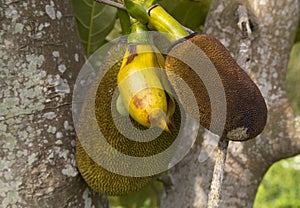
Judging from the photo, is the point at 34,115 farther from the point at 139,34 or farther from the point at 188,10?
the point at 188,10

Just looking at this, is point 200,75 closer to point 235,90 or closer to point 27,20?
point 235,90

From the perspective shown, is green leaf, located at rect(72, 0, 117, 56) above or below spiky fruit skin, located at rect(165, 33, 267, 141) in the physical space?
below

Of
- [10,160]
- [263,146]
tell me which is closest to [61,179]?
[10,160]

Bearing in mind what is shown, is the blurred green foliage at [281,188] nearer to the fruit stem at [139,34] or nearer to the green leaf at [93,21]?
the green leaf at [93,21]

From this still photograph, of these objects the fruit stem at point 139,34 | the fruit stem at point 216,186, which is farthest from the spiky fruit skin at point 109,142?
the fruit stem at point 216,186

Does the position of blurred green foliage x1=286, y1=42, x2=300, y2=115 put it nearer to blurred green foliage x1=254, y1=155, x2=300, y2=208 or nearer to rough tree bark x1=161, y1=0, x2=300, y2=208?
blurred green foliage x1=254, y1=155, x2=300, y2=208

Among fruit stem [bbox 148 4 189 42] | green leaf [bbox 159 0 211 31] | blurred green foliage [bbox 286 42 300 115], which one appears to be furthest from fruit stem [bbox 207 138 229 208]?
blurred green foliage [bbox 286 42 300 115]
